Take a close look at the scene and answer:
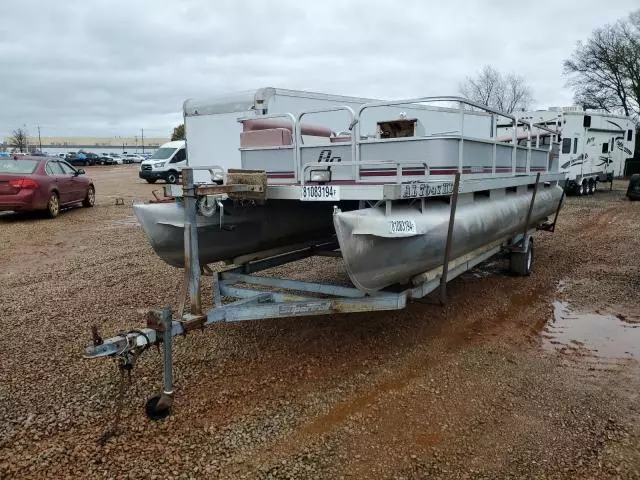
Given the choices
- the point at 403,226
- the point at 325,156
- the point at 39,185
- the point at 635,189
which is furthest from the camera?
the point at 635,189

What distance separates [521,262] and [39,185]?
10059 mm

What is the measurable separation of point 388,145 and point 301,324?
192 cm

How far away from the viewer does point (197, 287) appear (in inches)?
148

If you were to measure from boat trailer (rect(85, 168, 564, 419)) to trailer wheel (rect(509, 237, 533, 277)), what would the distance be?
1.69 meters

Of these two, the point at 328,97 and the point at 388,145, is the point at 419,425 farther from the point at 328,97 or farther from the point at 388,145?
the point at 328,97

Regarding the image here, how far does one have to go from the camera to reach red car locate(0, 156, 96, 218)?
11.2m

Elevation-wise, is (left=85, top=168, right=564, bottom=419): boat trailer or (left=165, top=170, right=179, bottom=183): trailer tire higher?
(left=165, top=170, right=179, bottom=183): trailer tire

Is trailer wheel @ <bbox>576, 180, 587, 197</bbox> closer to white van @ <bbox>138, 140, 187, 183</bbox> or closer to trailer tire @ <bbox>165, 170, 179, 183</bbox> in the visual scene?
white van @ <bbox>138, 140, 187, 183</bbox>

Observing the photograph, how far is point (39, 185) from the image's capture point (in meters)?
11.6

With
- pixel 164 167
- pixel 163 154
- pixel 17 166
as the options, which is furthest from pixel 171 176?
pixel 17 166

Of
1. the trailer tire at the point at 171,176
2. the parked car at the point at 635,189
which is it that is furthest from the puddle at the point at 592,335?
the trailer tire at the point at 171,176

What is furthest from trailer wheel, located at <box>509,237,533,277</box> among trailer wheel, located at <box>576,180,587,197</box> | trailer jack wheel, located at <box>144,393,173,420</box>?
trailer wheel, located at <box>576,180,587,197</box>

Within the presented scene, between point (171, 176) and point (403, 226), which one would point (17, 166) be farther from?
point (171, 176)

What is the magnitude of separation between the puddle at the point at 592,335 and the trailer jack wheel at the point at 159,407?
324cm
